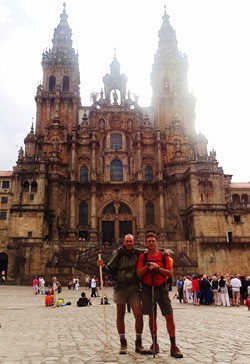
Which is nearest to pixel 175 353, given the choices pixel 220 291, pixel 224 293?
pixel 224 293

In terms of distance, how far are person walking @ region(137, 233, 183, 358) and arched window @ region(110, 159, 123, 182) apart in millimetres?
46413

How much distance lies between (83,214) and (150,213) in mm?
9534

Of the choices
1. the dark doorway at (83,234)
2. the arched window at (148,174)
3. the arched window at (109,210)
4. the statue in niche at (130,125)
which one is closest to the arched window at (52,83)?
the statue in niche at (130,125)

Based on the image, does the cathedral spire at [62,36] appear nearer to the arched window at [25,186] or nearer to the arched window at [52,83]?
the arched window at [52,83]

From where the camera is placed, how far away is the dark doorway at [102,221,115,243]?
51.1 metres

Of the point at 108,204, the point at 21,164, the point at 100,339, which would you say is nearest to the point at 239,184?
the point at 108,204

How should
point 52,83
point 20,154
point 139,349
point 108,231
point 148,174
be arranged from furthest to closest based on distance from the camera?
1. point 52,83
2. point 148,174
3. point 108,231
4. point 20,154
5. point 139,349

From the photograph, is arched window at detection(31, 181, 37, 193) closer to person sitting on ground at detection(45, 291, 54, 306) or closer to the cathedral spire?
the cathedral spire

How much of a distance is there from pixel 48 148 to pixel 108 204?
11.9 meters

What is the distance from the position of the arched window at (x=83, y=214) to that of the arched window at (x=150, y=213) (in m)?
8.60

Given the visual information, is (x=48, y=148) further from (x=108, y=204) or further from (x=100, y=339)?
(x=100, y=339)

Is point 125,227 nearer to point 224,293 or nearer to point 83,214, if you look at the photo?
point 83,214

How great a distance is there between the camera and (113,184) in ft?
172

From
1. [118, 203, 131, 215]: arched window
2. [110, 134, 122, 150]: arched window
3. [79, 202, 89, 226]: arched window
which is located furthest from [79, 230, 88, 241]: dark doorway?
[110, 134, 122, 150]: arched window
